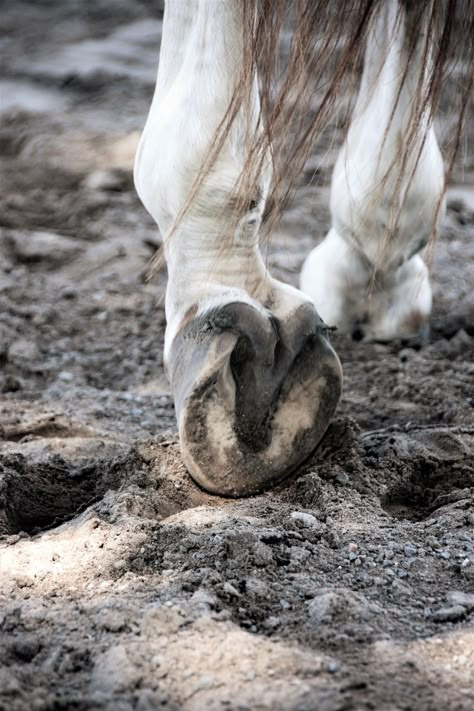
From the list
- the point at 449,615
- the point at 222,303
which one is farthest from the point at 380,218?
the point at 449,615

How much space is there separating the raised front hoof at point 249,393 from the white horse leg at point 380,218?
437 mm

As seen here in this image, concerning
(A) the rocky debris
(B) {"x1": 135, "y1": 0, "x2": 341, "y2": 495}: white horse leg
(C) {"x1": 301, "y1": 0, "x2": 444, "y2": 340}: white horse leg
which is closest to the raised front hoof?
(B) {"x1": 135, "y1": 0, "x2": 341, "y2": 495}: white horse leg

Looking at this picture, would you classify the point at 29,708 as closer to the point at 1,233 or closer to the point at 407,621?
the point at 407,621

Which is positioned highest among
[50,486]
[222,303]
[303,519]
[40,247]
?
[222,303]

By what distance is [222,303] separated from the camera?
168cm

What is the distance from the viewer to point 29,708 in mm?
1118

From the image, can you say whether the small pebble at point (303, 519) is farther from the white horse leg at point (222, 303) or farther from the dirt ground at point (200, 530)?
the white horse leg at point (222, 303)

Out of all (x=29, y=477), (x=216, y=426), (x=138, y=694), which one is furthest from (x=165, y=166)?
(x=138, y=694)

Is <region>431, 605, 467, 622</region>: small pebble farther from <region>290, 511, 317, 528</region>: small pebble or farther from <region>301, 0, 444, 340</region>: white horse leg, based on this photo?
<region>301, 0, 444, 340</region>: white horse leg

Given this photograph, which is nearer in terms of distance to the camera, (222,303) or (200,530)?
(200,530)

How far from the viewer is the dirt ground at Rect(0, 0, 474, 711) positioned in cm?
118

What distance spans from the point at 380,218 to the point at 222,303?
750mm

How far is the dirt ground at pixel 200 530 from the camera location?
1184mm

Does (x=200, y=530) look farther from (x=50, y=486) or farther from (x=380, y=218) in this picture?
(x=380, y=218)
